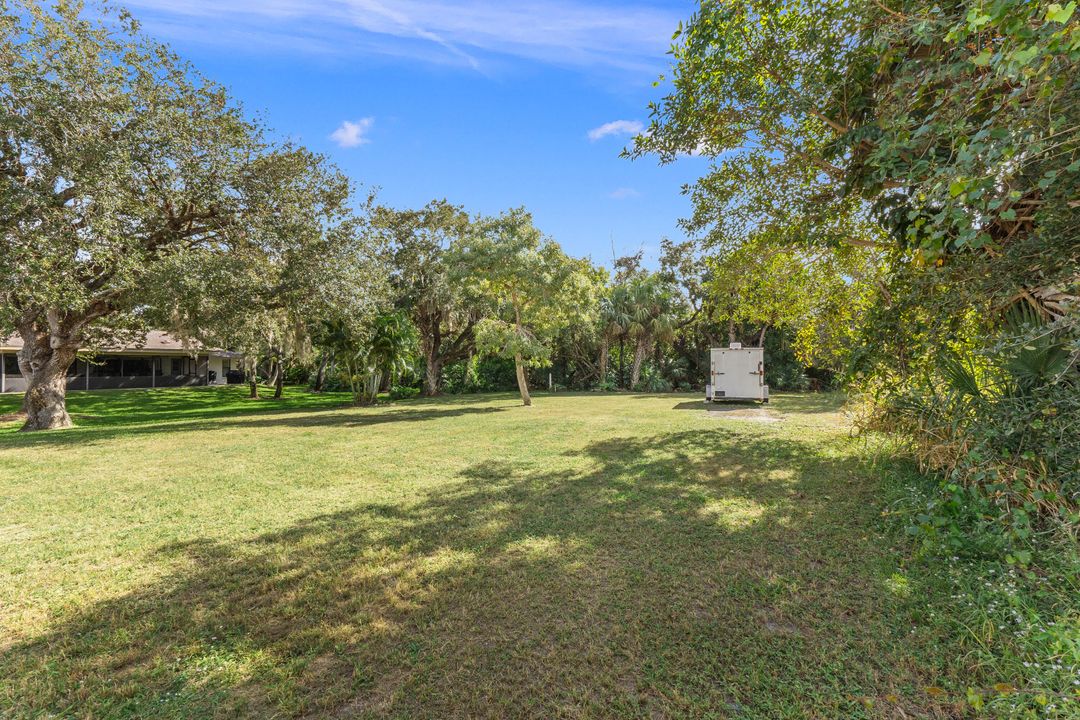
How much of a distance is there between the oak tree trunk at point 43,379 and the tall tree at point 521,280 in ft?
38.7

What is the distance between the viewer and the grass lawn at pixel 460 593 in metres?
2.28

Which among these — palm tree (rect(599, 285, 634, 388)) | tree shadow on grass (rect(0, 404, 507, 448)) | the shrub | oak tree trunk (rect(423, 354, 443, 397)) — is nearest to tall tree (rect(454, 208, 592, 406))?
tree shadow on grass (rect(0, 404, 507, 448))

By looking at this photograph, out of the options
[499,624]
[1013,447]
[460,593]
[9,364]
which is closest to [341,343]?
[460,593]

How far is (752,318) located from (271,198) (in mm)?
12689

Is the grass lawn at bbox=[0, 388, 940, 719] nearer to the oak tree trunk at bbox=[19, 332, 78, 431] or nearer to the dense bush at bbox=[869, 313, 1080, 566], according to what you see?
the dense bush at bbox=[869, 313, 1080, 566]

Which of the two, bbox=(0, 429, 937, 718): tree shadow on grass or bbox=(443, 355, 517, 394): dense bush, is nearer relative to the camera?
bbox=(0, 429, 937, 718): tree shadow on grass

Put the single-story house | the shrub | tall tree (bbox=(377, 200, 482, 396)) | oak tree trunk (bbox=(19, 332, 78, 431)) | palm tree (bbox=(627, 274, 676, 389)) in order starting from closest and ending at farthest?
oak tree trunk (bbox=(19, 332, 78, 431)) → tall tree (bbox=(377, 200, 482, 396)) → the shrub → palm tree (bbox=(627, 274, 676, 389)) → the single-story house

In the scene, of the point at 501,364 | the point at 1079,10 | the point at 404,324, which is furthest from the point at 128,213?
the point at 501,364

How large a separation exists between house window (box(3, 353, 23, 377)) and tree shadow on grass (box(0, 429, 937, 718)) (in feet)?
116

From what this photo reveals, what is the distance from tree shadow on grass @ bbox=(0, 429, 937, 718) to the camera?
2244 millimetres

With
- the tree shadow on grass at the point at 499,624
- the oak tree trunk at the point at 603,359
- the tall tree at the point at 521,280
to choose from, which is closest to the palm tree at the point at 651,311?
the oak tree trunk at the point at 603,359

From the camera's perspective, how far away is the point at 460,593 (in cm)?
325

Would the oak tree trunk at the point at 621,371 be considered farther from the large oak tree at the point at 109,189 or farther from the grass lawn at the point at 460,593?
the grass lawn at the point at 460,593

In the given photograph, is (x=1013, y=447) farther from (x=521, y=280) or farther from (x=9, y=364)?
(x=9, y=364)
